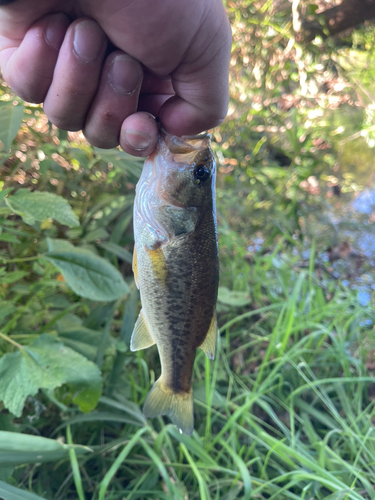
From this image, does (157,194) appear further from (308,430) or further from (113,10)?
(308,430)

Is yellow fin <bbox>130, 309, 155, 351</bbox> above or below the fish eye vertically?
below

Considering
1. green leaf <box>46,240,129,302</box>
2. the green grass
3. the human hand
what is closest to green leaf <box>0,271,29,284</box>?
green leaf <box>46,240,129,302</box>

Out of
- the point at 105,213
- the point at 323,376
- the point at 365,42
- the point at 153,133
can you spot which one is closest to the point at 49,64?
the point at 153,133

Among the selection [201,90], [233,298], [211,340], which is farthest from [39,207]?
[233,298]

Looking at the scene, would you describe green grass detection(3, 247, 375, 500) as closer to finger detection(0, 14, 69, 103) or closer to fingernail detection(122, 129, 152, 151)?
fingernail detection(122, 129, 152, 151)

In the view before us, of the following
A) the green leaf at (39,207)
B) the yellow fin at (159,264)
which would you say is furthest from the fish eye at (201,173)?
the green leaf at (39,207)

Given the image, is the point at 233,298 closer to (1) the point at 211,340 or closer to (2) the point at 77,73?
(1) the point at 211,340
